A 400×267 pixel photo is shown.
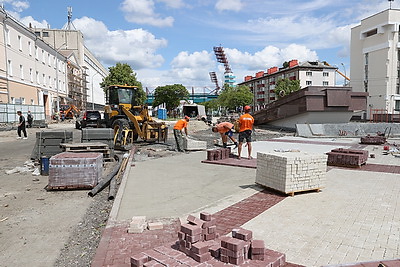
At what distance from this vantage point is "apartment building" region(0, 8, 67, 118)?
97.3 ft

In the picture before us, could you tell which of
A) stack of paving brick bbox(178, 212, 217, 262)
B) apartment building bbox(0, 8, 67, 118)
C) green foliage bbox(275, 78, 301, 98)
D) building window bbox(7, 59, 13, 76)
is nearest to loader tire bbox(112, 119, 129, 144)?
stack of paving brick bbox(178, 212, 217, 262)

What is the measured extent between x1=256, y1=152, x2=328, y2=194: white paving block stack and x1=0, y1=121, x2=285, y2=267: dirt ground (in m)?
3.34

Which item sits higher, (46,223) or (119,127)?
(119,127)

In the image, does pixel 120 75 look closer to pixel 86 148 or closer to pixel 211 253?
pixel 86 148

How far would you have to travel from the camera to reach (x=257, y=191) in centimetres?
628

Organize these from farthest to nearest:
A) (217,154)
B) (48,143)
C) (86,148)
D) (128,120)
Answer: (128,120), (48,143), (217,154), (86,148)

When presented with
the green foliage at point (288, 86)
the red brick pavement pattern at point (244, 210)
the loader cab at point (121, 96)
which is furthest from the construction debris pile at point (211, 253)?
the green foliage at point (288, 86)

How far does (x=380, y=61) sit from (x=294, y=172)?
4857 cm

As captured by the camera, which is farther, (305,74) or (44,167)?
(305,74)

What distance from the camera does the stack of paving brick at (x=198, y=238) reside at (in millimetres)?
3116

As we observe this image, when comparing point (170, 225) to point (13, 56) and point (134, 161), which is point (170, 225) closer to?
point (134, 161)

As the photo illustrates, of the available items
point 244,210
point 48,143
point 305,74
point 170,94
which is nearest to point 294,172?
point 244,210

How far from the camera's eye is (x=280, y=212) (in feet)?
16.2

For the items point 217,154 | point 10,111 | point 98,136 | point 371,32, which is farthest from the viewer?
point 371,32
